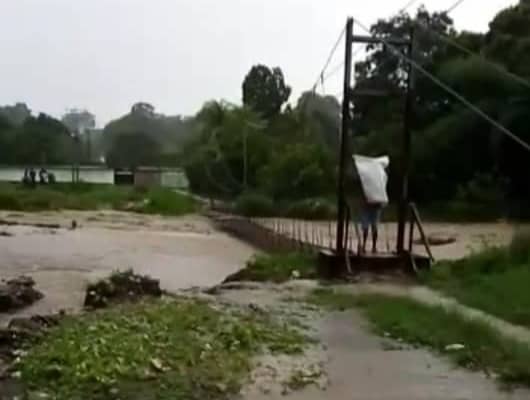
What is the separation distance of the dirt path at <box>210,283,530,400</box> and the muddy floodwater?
7775mm

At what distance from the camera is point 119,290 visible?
18.0m

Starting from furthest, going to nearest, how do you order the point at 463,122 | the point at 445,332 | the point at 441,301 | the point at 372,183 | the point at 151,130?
the point at 151,130 < the point at 463,122 < the point at 372,183 < the point at 441,301 < the point at 445,332

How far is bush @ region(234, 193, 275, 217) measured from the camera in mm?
51750

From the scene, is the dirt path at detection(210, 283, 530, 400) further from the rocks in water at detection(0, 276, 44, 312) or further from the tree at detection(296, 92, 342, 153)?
the tree at detection(296, 92, 342, 153)

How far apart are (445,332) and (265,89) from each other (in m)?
70.9

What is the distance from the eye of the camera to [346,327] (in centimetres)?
1309

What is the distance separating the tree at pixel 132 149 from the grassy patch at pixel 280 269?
77151 mm

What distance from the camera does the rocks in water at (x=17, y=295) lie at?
18098 millimetres

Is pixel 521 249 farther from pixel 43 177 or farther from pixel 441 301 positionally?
pixel 43 177

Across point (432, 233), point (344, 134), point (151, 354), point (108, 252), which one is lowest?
point (108, 252)

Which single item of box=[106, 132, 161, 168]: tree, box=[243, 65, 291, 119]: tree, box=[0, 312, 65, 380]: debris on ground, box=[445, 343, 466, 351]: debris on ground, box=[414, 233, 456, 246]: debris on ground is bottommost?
box=[414, 233, 456, 246]: debris on ground

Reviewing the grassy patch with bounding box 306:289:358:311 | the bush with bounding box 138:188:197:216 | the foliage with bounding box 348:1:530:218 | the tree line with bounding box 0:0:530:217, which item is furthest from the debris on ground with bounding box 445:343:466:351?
the bush with bounding box 138:188:197:216

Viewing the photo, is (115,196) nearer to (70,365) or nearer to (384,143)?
(384,143)

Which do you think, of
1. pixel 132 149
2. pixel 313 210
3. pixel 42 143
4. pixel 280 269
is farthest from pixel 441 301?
pixel 132 149
